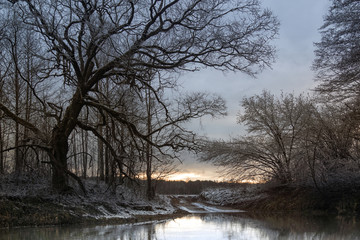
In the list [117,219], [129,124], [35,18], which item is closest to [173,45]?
[129,124]

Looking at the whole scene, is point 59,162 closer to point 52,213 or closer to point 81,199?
point 81,199

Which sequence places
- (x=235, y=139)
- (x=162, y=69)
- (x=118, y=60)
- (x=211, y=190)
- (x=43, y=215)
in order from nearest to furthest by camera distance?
1. (x=43, y=215)
2. (x=118, y=60)
3. (x=162, y=69)
4. (x=235, y=139)
5. (x=211, y=190)

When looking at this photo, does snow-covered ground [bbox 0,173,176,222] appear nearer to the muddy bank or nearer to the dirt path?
the muddy bank

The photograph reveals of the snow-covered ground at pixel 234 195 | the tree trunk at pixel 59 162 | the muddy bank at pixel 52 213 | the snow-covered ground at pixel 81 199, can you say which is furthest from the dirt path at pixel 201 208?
the tree trunk at pixel 59 162

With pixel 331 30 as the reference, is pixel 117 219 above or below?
below

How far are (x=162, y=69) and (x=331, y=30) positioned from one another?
884 centimetres

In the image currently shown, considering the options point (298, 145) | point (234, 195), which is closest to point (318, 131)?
point (298, 145)

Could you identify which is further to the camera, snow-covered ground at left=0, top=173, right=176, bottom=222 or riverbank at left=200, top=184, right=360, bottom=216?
riverbank at left=200, top=184, right=360, bottom=216

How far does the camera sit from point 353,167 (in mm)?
17250

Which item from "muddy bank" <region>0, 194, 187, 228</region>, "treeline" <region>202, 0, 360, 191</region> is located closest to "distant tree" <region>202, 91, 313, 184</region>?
"treeline" <region>202, 0, 360, 191</region>

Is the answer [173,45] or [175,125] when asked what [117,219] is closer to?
[175,125]

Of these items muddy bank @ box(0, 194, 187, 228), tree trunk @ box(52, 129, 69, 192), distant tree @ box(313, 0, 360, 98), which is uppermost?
distant tree @ box(313, 0, 360, 98)

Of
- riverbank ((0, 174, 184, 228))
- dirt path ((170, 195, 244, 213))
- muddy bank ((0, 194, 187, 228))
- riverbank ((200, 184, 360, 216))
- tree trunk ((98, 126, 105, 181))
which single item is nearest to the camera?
muddy bank ((0, 194, 187, 228))

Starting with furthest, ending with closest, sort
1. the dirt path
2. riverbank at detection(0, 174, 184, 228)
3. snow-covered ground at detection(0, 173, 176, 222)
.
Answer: the dirt path
snow-covered ground at detection(0, 173, 176, 222)
riverbank at detection(0, 174, 184, 228)
